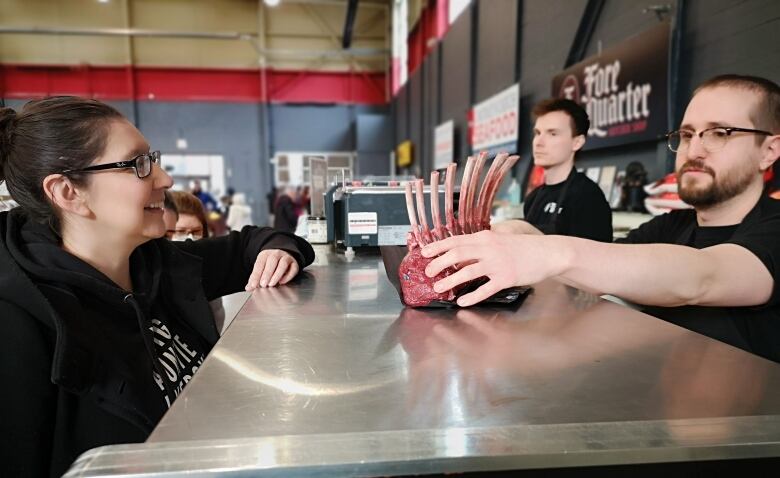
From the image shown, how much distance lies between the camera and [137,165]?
1.07 metres

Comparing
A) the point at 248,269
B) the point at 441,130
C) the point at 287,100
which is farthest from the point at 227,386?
the point at 287,100

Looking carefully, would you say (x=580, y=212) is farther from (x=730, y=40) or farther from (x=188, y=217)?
(x=188, y=217)

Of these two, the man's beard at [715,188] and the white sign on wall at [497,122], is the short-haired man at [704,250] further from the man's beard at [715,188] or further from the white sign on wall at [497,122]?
the white sign on wall at [497,122]

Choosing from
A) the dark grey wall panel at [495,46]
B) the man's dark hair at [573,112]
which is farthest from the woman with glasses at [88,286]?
the dark grey wall panel at [495,46]

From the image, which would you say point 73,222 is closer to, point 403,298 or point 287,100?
point 403,298

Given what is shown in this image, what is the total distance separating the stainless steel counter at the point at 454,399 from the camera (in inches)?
15.7

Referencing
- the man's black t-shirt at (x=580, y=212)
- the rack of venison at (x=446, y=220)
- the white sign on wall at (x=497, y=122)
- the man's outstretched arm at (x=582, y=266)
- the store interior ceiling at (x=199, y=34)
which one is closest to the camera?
the man's outstretched arm at (x=582, y=266)

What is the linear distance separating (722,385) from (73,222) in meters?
1.23

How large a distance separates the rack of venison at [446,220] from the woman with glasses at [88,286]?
40 centimetres

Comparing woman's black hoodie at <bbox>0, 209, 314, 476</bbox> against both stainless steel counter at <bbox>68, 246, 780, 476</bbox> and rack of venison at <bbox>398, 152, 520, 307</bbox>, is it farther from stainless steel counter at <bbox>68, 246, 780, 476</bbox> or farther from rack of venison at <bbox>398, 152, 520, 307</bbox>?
rack of venison at <bbox>398, 152, 520, 307</bbox>

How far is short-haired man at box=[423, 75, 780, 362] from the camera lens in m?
0.76

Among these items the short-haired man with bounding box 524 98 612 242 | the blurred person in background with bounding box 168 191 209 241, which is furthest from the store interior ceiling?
the short-haired man with bounding box 524 98 612 242

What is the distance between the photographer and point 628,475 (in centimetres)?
43

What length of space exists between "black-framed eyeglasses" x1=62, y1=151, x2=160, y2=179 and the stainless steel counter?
1.68ft
